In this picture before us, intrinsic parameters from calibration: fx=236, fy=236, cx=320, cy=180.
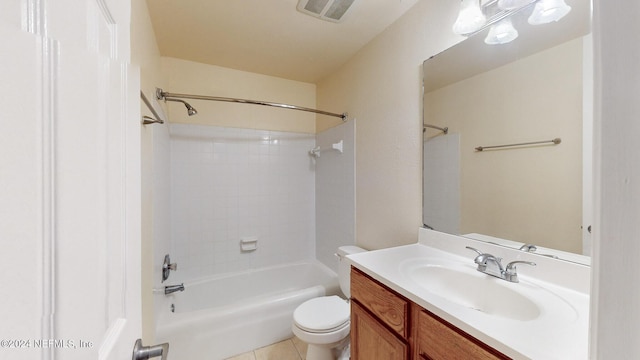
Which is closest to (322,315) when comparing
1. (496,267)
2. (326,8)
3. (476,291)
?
(476,291)

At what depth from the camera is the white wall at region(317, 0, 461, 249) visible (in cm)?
138

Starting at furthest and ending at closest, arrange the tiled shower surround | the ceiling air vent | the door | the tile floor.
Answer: the tiled shower surround, the tile floor, the ceiling air vent, the door

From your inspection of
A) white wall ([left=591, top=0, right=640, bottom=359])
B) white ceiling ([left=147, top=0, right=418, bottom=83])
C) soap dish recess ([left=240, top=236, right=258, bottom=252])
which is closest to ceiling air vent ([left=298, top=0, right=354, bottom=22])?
white ceiling ([left=147, top=0, right=418, bottom=83])

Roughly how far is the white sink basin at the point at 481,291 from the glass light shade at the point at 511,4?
114cm

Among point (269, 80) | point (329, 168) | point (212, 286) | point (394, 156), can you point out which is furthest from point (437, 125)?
point (212, 286)

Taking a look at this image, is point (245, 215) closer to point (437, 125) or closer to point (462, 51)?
point (437, 125)

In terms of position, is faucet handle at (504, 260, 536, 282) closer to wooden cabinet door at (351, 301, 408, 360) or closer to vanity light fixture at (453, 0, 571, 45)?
wooden cabinet door at (351, 301, 408, 360)

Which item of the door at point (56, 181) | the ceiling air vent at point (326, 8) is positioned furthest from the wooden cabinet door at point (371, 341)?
the ceiling air vent at point (326, 8)

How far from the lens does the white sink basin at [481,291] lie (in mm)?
798

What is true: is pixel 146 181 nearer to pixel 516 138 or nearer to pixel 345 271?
pixel 345 271

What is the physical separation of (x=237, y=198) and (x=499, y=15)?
2.32m

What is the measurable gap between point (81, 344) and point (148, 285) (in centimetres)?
125

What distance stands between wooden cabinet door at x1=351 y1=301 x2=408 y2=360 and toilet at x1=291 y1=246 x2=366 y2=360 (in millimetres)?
274

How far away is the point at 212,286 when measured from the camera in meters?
2.22
